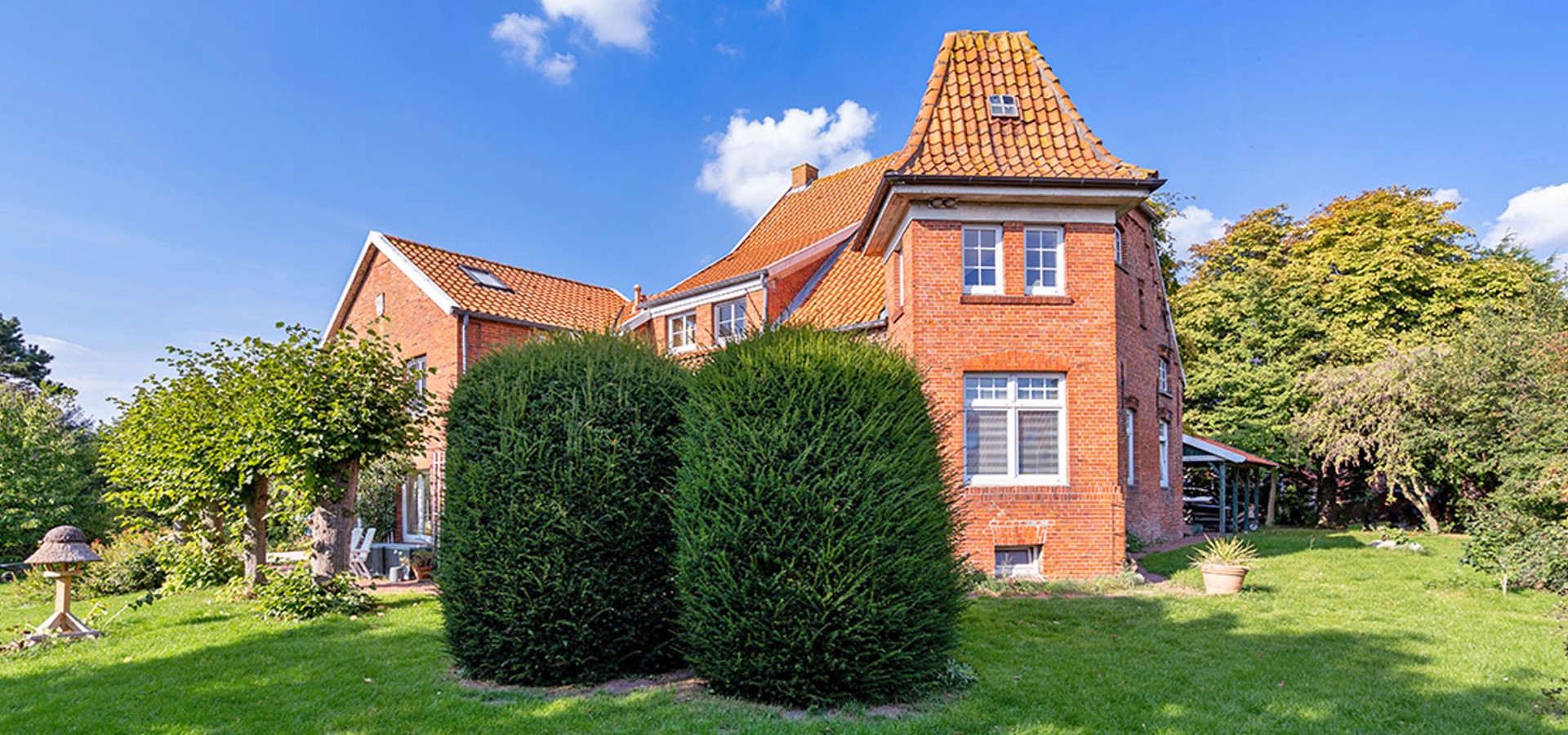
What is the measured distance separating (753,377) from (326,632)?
22.3ft

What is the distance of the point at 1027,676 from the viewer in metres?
7.21

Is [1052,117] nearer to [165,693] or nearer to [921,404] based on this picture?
[921,404]

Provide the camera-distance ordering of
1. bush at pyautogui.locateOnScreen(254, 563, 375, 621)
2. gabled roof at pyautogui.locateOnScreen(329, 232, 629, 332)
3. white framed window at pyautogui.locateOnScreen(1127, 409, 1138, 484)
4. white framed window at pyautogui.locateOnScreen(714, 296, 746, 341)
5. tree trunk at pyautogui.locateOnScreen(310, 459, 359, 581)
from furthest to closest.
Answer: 1. gabled roof at pyautogui.locateOnScreen(329, 232, 629, 332)
2. white framed window at pyautogui.locateOnScreen(714, 296, 746, 341)
3. white framed window at pyautogui.locateOnScreen(1127, 409, 1138, 484)
4. tree trunk at pyautogui.locateOnScreen(310, 459, 359, 581)
5. bush at pyautogui.locateOnScreen(254, 563, 375, 621)

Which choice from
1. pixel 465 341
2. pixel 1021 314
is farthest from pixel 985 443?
pixel 465 341

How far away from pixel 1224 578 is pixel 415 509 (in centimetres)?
1692

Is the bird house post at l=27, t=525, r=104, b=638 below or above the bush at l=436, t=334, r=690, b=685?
below

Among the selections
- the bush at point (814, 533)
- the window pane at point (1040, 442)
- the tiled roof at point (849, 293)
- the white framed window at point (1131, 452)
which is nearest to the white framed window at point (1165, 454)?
the white framed window at point (1131, 452)

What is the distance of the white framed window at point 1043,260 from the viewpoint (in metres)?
13.2

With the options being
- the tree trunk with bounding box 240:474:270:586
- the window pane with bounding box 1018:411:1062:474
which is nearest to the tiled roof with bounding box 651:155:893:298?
the window pane with bounding box 1018:411:1062:474

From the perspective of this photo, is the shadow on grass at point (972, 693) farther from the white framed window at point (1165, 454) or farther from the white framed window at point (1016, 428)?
the white framed window at point (1165, 454)

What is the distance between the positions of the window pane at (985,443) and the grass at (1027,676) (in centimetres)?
231

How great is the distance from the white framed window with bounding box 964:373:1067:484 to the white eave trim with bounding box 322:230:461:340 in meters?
12.3

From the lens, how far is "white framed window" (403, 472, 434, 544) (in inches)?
767

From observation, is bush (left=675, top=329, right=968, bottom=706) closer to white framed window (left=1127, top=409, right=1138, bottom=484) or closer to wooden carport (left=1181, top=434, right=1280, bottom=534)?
white framed window (left=1127, top=409, right=1138, bottom=484)
